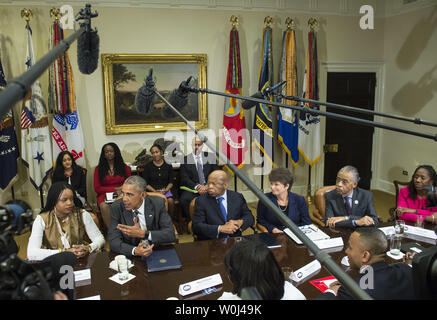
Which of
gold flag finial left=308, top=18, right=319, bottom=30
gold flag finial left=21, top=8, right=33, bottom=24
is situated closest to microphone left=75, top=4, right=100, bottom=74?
gold flag finial left=21, top=8, right=33, bottom=24

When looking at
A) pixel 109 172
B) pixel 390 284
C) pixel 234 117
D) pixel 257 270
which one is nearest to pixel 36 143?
pixel 109 172

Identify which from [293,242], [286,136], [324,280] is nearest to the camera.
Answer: [324,280]

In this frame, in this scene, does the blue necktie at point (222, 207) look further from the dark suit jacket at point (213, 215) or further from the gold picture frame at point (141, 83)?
the gold picture frame at point (141, 83)

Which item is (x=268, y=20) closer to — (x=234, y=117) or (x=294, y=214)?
(x=234, y=117)

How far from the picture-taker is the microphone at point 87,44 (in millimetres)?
1240

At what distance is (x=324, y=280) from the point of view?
2312 mm

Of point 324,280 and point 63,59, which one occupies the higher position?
point 63,59

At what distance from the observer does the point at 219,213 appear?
3.62 m

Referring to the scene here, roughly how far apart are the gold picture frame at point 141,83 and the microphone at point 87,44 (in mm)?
4585

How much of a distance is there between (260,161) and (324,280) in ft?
15.1

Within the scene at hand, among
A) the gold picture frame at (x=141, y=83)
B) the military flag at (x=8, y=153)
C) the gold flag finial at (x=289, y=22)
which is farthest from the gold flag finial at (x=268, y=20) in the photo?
the military flag at (x=8, y=153)

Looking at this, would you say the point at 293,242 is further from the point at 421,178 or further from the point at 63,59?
the point at 63,59

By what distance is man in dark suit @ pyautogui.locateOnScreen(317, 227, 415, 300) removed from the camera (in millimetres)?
1859
